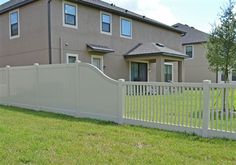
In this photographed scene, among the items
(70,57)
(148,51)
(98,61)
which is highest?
(148,51)

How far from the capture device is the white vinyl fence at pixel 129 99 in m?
6.45

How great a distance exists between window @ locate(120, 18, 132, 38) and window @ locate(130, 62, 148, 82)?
7.79ft

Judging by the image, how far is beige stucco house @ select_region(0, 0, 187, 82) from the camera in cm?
1600

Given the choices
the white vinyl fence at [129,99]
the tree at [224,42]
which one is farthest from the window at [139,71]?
the white vinyl fence at [129,99]

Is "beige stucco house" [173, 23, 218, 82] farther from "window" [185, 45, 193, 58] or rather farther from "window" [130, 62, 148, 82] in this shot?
"window" [130, 62, 148, 82]

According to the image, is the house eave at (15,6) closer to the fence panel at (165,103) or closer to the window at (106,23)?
the window at (106,23)

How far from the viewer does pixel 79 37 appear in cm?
1717

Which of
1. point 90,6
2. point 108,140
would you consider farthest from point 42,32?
point 108,140

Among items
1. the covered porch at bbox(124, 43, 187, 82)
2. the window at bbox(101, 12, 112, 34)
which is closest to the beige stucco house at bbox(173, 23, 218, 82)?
the covered porch at bbox(124, 43, 187, 82)

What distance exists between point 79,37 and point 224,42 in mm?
9271

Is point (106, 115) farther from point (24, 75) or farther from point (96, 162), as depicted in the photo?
point (24, 75)

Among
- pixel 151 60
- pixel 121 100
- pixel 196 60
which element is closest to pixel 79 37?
pixel 151 60

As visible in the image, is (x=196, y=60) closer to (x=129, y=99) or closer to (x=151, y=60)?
(x=151, y=60)

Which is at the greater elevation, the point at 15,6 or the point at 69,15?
the point at 15,6
